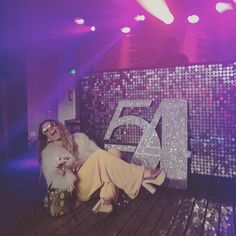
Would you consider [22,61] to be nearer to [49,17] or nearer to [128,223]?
[49,17]

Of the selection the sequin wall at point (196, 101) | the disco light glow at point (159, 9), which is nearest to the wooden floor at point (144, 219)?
the sequin wall at point (196, 101)

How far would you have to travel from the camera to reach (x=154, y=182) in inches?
118

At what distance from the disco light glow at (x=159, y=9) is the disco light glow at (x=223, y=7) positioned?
104cm

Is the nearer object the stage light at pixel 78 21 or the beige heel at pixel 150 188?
the beige heel at pixel 150 188

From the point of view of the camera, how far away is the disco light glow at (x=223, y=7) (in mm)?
5582

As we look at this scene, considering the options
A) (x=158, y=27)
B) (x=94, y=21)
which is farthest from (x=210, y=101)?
(x=94, y=21)

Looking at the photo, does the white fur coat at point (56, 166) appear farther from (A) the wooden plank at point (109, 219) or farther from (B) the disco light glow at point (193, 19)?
(B) the disco light glow at point (193, 19)

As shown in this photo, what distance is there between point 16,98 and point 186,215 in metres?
3.17

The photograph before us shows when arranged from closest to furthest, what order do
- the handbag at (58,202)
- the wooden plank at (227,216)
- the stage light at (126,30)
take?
the wooden plank at (227,216)
the handbag at (58,202)
the stage light at (126,30)

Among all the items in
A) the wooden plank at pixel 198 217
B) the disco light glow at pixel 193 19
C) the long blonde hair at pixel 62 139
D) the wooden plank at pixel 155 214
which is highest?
the disco light glow at pixel 193 19

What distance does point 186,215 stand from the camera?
2.38m

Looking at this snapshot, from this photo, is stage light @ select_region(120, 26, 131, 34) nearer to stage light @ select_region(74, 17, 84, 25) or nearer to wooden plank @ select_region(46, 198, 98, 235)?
stage light @ select_region(74, 17, 84, 25)

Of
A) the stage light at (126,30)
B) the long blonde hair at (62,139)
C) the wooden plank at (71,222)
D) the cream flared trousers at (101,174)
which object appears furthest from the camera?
the stage light at (126,30)

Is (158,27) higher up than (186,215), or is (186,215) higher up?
(158,27)
